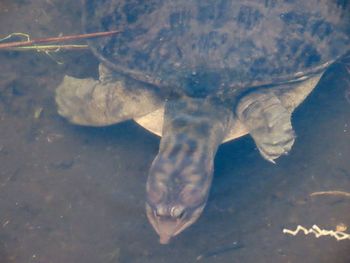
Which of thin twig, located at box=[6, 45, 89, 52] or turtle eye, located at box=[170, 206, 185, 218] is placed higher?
thin twig, located at box=[6, 45, 89, 52]

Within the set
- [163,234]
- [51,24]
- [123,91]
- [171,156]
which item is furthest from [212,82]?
[51,24]

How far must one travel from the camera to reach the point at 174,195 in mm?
3094

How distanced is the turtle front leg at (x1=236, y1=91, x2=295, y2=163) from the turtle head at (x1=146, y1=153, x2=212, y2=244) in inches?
29.5

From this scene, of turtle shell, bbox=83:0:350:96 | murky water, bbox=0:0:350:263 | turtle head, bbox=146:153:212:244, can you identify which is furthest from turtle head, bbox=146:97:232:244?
murky water, bbox=0:0:350:263

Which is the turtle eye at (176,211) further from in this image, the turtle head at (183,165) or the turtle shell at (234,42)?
the turtle shell at (234,42)

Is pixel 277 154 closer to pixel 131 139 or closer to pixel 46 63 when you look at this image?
pixel 131 139

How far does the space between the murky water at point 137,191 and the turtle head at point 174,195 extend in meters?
0.39

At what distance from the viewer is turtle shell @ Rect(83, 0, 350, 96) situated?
358 cm

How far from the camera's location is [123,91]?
417 centimetres

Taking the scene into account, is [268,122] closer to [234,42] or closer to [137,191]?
[234,42]

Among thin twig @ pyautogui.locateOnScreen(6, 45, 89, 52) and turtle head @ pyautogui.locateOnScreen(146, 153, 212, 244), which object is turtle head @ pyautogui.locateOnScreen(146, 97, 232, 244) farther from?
thin twig @ pyautogui.locateOnScreen(6, 45, 89, 52)

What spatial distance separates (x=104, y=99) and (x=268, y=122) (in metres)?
1.84

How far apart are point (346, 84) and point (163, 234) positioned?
9.34 ft

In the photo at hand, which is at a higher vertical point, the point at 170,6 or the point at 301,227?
the point at 170,6
